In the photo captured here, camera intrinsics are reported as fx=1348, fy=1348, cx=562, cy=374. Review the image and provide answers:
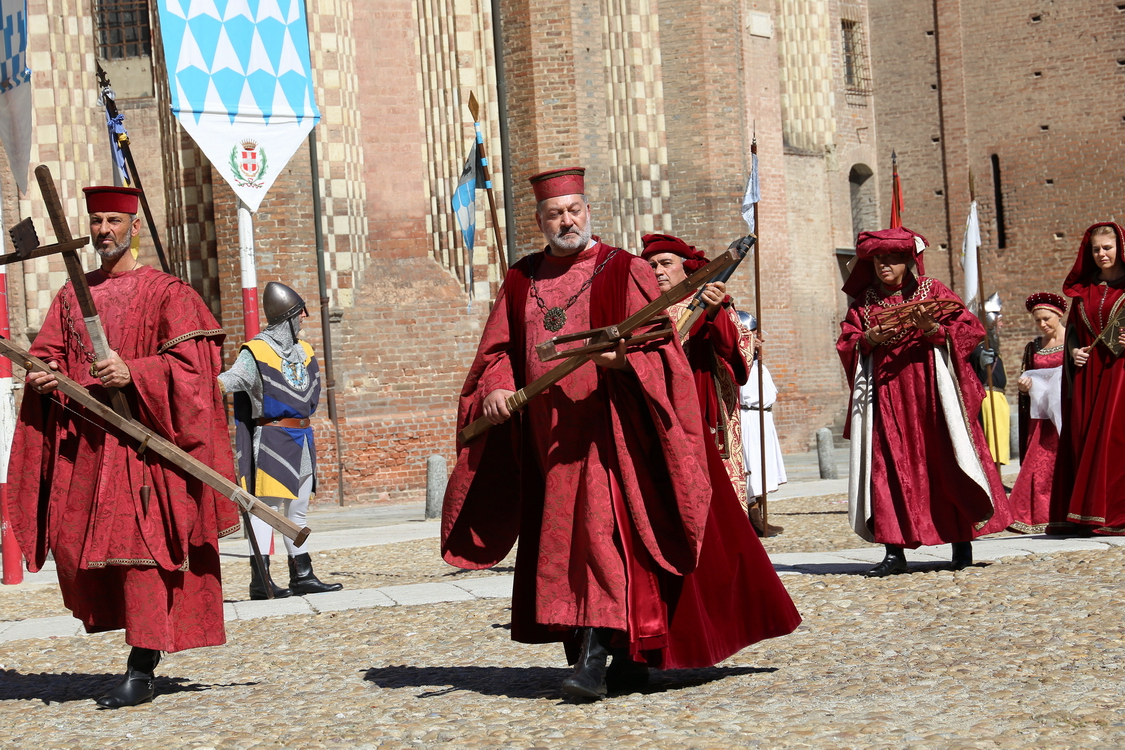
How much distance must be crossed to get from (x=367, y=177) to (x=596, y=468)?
39.2 feet

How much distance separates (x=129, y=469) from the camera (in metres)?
5.08

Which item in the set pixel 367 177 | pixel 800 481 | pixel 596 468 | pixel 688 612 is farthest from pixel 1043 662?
pixel 367 177

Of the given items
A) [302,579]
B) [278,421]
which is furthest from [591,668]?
[278,421]

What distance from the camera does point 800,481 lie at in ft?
50.7

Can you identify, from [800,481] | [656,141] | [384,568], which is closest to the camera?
[384,568]

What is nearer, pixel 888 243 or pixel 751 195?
pixel 888 243

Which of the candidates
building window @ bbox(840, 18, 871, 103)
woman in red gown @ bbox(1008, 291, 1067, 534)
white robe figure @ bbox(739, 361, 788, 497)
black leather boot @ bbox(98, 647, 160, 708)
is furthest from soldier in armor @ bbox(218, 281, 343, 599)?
building window @ bbox(840, 18, 871, 103)

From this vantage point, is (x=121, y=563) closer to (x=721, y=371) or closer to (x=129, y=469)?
(x=129, y=469)

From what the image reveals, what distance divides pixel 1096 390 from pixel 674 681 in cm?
497

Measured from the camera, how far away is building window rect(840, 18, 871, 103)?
28.1 metres

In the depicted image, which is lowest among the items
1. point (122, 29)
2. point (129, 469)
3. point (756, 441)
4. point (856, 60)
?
point (756, 441)

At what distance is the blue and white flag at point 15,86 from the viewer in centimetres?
888

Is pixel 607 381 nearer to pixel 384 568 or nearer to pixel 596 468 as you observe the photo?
pixel 596 468

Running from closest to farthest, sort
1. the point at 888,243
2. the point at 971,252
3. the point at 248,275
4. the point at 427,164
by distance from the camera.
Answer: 1. the point at 888,243
2. the point at 248,275
3. the point at 971,252
4. the point at 427,164
